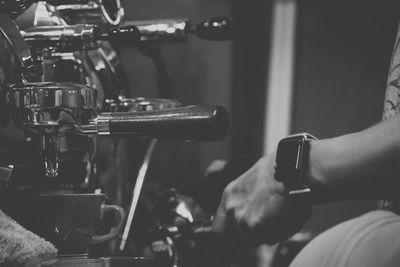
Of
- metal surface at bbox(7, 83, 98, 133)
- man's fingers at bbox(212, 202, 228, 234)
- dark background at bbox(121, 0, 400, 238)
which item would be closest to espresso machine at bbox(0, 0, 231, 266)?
metal surface at bbox(7, 83, 98, 133)

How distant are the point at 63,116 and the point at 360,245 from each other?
11.2 inches

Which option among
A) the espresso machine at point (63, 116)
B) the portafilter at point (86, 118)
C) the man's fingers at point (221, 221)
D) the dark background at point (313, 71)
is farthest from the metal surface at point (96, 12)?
the dark background at point (313, 71)

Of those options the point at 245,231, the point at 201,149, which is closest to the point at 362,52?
the point at 201,149

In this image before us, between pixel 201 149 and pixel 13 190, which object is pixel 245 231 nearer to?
pixel 13 190

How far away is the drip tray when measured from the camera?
435 mm

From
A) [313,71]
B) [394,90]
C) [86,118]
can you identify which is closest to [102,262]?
[86,118]

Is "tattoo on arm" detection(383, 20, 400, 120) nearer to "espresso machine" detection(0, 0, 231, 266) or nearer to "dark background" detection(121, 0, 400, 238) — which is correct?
"espresso machine" detection(0, 0, 231, 266)

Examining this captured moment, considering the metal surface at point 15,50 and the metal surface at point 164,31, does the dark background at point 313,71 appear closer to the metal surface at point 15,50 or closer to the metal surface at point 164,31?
the metal surface at point 164,31

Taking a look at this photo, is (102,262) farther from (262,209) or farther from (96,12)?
(96,12)

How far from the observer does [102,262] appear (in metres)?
0.44

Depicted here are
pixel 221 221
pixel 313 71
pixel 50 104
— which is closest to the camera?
pixel 50 104

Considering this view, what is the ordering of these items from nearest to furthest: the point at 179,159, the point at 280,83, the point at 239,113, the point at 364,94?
the point at 179,159, the point at 239,113, the point at 364,94, the point at 280,83

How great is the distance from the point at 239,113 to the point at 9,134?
3.78ft

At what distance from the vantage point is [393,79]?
556 mm
